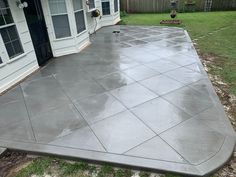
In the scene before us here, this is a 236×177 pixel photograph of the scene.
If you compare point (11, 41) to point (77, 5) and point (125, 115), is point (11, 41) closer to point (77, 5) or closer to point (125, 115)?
point (77, 5)

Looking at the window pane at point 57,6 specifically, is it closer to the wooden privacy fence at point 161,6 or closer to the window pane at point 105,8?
the window pane at point 105,8

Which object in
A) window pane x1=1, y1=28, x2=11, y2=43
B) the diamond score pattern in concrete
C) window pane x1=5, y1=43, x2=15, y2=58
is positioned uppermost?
window pane x1=1, y1=28, x2=11, y2=43

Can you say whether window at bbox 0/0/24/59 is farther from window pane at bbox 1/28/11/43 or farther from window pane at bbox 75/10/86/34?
window pane at bbox 75/10/86/34

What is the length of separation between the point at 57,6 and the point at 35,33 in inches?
50.6

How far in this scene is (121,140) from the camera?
3.24m

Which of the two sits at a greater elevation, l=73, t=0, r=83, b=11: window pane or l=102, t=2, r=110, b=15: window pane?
l=73, t=0, r=83, b=11: window pane

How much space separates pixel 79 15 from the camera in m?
7.94

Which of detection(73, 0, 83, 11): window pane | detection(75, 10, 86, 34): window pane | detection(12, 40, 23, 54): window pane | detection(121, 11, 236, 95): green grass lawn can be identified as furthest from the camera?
detection(75, 10, 86, 34): window pane

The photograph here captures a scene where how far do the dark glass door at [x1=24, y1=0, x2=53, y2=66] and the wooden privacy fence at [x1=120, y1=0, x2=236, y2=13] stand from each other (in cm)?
1265

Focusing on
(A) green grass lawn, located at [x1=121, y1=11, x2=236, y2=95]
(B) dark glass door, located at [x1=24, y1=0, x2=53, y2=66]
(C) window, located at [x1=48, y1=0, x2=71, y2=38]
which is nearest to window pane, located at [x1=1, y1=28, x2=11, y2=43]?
(B) dark glass door, located at [x1=24, y1=0, x2=53, y2=66]

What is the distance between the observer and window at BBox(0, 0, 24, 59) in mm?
5034

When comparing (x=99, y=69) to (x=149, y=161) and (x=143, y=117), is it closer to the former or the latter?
(x=143, y=117)

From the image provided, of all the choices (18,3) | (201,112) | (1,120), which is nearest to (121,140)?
(201,112)

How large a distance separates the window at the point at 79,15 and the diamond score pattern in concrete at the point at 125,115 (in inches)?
77.8
